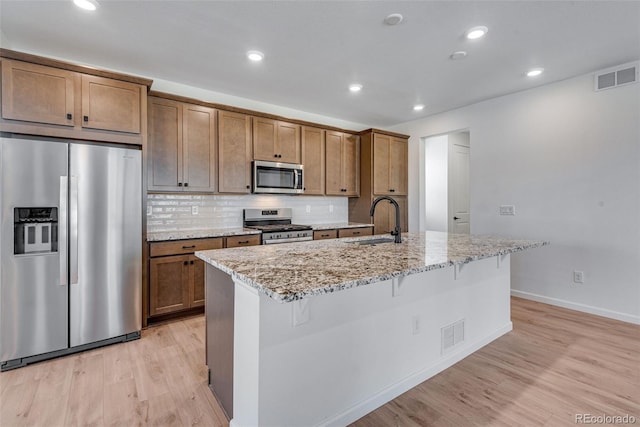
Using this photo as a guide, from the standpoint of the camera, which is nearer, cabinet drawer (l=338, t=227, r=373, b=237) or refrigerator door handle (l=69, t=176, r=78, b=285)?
refrigerator door handle (l=69, t=176, r=78, b=285)

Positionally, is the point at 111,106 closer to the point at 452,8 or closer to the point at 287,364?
the point at 287,364

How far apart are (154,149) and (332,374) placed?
113 inches

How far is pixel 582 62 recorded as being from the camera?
3027 mm

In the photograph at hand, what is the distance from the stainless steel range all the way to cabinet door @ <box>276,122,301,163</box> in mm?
754

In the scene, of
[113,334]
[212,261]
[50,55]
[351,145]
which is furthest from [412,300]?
[50,55]

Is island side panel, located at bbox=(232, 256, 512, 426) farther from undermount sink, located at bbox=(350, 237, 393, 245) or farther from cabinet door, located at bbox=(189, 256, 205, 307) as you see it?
cabinet door, located at bbox=(189, 256, 205, 307)

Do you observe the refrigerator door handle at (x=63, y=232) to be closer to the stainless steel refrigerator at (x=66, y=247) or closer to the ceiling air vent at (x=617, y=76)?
the stainless steel refrigerator at (x=66, y=247)

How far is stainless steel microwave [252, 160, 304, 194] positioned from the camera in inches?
152

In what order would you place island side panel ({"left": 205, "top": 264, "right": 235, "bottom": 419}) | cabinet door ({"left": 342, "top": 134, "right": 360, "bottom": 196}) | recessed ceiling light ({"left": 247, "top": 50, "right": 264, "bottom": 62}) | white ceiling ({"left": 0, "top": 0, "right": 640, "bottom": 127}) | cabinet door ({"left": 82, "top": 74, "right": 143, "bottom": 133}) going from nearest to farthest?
1. island side panel ({"left": 205, "top": 264, "right": 235, "bottom": 419})
2. white ceiling ({"left": 0, "top": 0, "right": 640, "bottom": 127})
3. cabinet door ({"left": 82, "top": 74, "right": 143, "bottom": 133})
4. recessed ceiling light ({"left": 247, "top": 50, "right": 264, "bottom": 62})
5. cabinet door ({"left": 342, "top": 134, "right": 360, "bottom": 196})

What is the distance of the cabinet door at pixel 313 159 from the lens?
4391 mm

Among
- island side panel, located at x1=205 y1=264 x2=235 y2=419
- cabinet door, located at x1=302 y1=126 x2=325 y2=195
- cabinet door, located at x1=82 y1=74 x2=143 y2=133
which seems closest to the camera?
island side panel, located at x1=205 y1=264 x2=235 y2=419

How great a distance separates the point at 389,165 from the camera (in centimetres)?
502

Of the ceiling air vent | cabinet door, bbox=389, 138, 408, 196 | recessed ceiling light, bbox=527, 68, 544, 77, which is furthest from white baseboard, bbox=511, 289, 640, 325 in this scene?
recessed ceiling light, bbox=527, 68, 544, 77

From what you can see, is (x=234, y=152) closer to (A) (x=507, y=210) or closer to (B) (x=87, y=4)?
(B) (x=87, y=4)
